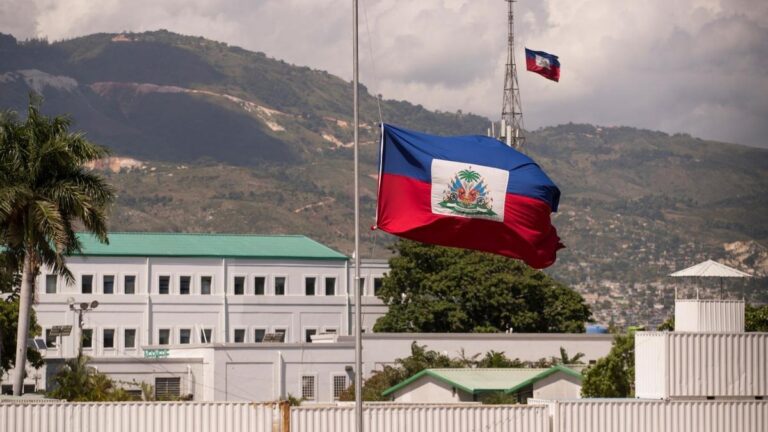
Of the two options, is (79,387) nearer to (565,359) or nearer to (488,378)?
(488,378)

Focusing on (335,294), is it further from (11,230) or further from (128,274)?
(11,230)

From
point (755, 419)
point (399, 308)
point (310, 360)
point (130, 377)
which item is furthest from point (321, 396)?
point (755, 419)

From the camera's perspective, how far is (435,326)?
122875mm

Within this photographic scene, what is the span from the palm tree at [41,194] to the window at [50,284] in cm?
6618

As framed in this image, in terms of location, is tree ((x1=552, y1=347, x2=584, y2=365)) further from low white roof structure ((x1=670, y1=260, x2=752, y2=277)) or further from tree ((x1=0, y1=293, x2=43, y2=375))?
low white roof structure ((x1=670, y1=260, x2=752, y2=277))

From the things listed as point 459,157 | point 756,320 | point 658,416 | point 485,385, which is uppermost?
point 459,157

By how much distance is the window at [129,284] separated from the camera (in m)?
126

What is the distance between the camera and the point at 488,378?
8194cm

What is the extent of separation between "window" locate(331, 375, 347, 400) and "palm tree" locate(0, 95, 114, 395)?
4058cm

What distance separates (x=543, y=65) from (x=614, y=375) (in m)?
18.8

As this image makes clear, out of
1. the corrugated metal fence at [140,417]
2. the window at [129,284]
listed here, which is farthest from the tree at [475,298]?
the corrugated metal fence at [140,417]

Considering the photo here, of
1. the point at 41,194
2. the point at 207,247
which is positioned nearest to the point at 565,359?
the point at 207,247

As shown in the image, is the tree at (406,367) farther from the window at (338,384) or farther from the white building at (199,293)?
the white building at (199,293)

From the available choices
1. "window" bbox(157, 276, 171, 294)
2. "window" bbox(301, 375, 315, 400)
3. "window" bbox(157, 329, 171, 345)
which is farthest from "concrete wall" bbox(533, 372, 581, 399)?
"window" bbox(157, 276, 171, 294)
